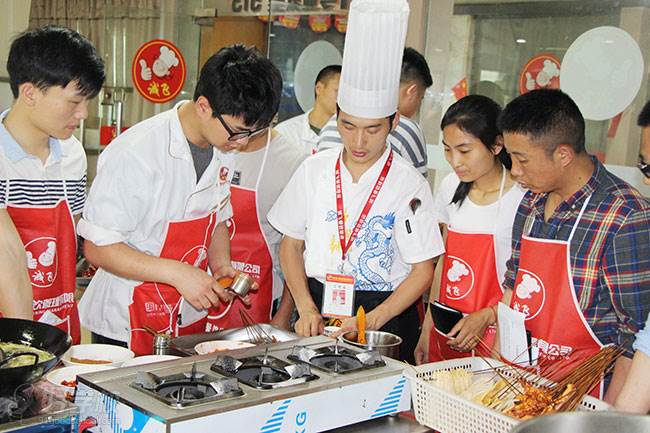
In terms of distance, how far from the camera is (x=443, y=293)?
2.71 m

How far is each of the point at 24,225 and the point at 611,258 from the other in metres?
1.51

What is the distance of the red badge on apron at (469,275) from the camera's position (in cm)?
260

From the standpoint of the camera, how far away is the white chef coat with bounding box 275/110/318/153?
13.0 feet

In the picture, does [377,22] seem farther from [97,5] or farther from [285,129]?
[97,5]

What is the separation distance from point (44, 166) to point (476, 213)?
52.9 inches

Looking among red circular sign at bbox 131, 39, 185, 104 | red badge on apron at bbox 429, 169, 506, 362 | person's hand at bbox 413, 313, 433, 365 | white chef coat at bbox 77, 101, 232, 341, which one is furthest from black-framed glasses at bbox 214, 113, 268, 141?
red circular sign at bbox 131, 39, 185, 104

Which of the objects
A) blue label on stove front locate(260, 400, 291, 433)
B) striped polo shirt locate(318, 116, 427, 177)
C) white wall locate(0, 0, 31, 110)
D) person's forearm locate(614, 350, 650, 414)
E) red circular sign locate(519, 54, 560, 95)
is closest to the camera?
blue label on stove front locate(260, 400, 291, 433)

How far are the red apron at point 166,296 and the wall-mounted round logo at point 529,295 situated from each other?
90 cm

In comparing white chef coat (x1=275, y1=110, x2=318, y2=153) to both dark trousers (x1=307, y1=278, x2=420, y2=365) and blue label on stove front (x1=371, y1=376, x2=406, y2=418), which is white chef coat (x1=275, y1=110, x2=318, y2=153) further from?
blue label on stove front (x1=371, y1=376, x2=406, y2=418)

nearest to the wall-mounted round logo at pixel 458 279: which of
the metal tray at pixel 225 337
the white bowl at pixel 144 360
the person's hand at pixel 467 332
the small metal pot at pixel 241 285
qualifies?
the person's hand at pixel 467 332

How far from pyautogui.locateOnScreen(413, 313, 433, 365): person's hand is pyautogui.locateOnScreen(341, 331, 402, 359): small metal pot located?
2.59 ft

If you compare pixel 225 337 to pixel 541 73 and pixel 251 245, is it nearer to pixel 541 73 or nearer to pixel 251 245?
pixel 251 245

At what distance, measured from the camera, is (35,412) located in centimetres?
135

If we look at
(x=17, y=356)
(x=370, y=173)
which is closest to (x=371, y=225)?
(x=370, y=173)
